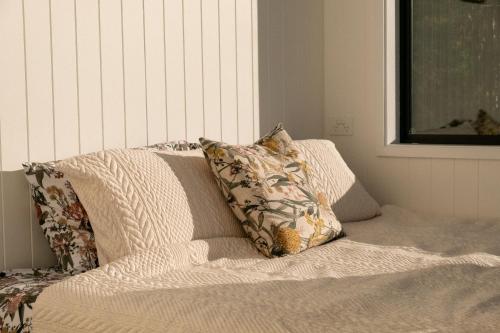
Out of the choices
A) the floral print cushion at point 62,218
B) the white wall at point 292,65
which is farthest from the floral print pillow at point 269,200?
the white wall at point 292,65

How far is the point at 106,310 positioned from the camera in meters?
1.58

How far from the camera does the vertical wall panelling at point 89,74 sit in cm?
220

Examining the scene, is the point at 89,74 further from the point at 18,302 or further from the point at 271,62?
the point at 271,62

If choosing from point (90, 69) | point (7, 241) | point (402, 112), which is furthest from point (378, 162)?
point (7, 241)

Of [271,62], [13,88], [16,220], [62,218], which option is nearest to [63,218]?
[62,218]

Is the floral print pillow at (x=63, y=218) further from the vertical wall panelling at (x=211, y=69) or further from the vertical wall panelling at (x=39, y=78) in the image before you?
the vertical wall panelling at (x=211, y=69)

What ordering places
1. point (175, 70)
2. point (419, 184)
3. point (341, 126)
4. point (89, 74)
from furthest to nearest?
point (341, 126), point (419, 184), point (175, 70), point (89, 74)

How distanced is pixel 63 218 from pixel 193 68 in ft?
2.72

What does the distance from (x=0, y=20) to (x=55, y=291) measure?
2.46 ft

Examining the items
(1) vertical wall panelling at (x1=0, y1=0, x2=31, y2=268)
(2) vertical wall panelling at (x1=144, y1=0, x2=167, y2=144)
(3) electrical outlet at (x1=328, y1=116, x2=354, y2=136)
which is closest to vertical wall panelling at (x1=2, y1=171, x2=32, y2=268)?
(1) vertical wall panelling at (x1=0, y1=0, x2=31, y2=268)

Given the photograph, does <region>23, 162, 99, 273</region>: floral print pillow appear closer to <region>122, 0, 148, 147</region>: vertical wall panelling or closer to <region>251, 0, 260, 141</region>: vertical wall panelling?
<region>122, 0, 148, 147</region>: vertical wall panelling

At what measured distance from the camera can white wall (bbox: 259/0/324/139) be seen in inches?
117

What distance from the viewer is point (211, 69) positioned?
270 centimetres

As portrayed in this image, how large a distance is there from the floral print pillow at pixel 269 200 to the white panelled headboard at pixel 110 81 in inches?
13.6
